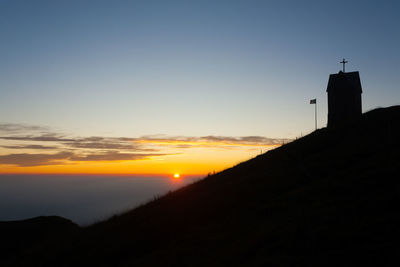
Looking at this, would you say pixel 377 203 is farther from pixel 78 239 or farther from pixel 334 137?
pixel 334 137

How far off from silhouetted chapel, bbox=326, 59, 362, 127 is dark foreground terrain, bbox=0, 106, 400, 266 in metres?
15.1

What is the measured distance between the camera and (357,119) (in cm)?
4219

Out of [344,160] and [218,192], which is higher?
[344,160]

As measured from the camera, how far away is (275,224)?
14.5 m

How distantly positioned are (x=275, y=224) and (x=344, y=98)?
36664 millimetres

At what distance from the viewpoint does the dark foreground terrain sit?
11529mm

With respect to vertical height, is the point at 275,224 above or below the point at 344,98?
below

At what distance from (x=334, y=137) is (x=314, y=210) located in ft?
78.3

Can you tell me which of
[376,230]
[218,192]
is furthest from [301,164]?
[376,230]

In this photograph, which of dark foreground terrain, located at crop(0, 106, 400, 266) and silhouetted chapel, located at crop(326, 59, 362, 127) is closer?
dark foreground terrain, located at crop(0, 106, 400, 266)

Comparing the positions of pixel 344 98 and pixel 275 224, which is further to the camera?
pixel 344 98

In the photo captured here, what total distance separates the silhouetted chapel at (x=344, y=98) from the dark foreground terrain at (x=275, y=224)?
49.7ft

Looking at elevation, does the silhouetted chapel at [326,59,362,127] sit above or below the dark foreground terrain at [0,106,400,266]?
above

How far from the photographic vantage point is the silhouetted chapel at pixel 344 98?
45.5 m
